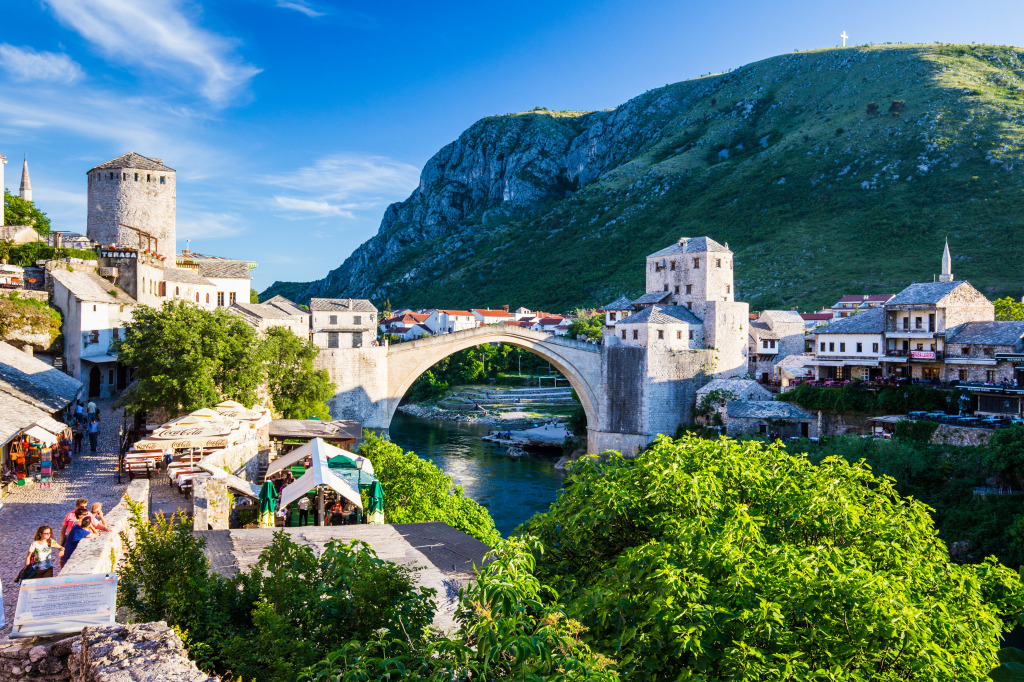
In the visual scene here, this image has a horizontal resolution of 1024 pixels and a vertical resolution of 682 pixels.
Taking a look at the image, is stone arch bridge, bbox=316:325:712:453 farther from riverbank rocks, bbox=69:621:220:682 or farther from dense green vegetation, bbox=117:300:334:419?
riverbank rocks, bbox=69:621:220:682

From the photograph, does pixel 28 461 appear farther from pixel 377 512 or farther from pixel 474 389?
pixel 474 389

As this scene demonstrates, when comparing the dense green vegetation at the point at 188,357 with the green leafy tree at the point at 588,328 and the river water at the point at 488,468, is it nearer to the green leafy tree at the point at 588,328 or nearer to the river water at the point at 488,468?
the river water at the point at 488,468

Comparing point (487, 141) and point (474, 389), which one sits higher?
point (487, 141)

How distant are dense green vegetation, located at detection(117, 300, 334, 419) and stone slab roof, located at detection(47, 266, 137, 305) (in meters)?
1.88

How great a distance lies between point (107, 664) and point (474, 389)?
61.8 m

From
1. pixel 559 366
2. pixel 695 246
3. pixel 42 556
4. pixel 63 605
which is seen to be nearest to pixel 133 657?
pixel 63 605

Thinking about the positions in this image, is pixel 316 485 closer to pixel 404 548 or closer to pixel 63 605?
pixel 404 548

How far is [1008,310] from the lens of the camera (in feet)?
118

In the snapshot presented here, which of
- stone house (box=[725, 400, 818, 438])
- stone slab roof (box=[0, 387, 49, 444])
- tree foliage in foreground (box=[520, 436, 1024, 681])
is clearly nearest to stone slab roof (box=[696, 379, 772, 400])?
stone house (box=[725, 400, 818, 438])

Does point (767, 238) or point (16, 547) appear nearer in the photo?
point (16, 547)

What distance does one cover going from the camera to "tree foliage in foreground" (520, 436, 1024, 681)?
5465 millimetres

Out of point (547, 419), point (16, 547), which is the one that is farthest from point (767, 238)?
point (16, 547)

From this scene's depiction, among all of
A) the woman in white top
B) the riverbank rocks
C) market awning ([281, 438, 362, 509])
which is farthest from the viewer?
market awning ([281, 438, 362, 509])

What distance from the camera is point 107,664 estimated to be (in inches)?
158
